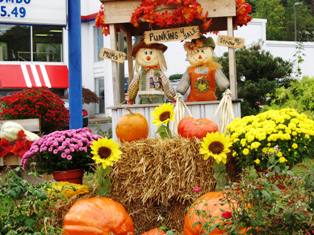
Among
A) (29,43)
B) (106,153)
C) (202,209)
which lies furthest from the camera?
(29,43)

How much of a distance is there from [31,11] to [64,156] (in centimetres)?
247

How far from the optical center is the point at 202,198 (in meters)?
4.03

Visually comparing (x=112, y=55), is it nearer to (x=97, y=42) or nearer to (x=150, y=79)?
(x=150, y=79)

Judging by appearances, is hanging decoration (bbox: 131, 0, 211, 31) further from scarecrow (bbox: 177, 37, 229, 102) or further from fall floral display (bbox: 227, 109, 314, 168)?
fall floral display (bbox: 227, 109, 314, 168)

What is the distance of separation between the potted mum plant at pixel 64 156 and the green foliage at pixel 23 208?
2.66ft

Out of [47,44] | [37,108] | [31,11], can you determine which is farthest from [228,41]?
[47,44]

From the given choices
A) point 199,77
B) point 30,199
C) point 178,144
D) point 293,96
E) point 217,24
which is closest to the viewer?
point 30,199

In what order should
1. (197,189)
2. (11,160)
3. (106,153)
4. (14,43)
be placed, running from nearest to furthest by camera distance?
(197,189) < (106,153) < (11,160) < (14,43)

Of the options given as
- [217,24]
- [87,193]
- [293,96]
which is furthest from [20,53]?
[87,193]

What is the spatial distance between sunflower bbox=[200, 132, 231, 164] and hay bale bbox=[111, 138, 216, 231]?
0.22 metres

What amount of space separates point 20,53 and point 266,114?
23.9 metres

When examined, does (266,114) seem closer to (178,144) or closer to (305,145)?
(305,145)

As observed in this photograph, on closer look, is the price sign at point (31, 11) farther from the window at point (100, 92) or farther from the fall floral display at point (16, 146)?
the window at point (100, 92)

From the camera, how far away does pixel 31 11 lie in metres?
6.91
